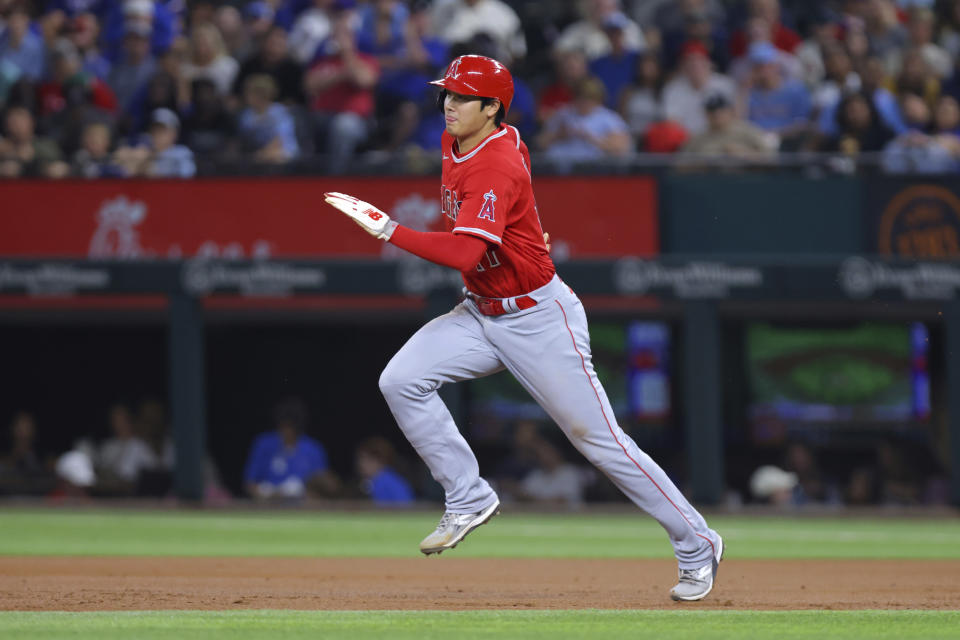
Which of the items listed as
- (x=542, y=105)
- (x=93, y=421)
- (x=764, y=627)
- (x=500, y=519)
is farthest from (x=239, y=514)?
(x=764, y=627)

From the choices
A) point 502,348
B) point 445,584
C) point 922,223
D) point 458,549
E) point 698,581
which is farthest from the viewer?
point 922,223

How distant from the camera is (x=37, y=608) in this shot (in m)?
5.41

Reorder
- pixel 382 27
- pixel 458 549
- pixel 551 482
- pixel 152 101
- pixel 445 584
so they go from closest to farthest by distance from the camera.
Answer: pixel 445 584, pixel 458 549, pixel 551 482, pixel 152 101, pixel 382 27

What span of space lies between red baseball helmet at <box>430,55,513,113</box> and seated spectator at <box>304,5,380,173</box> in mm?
6205

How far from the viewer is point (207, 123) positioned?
12008mm

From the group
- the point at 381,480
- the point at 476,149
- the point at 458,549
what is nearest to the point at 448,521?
the point at 476,149

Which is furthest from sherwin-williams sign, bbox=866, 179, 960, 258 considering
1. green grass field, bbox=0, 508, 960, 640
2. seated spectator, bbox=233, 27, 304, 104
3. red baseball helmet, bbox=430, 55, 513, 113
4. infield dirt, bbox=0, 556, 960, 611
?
red baseball helmet, bbox=430, 55, 513, 113

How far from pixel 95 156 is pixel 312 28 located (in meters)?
2.51

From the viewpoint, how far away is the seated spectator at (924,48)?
40.3 feet

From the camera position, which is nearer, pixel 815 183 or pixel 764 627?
pixel 764 627

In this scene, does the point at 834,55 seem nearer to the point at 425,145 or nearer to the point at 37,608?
the point at 425,145

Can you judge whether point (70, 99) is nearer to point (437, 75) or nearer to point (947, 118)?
point (437, 75)

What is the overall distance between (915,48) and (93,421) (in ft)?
25.2

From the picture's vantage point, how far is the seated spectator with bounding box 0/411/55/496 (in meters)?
11.8
